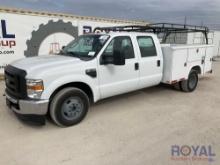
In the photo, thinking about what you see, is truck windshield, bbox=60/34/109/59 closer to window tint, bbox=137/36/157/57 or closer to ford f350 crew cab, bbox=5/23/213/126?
ford f350 crew cab, bbox=5/23/213/126

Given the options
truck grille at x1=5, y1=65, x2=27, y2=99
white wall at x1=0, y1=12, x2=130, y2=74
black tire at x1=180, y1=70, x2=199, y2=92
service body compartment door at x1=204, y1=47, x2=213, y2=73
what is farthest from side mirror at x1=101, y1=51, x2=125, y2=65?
white wall at x1=0, y1=12, x2=130, y2=74

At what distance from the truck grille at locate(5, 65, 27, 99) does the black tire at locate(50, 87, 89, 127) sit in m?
0.58

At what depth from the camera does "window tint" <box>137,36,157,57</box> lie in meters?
5.28

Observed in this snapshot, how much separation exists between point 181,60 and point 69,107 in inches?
144

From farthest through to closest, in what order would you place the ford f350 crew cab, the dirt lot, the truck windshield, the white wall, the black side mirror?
the white wall, the truck windshield, the black side mirror, the ford f350 crew cab, the dirt lot

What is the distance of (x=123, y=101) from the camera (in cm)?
583

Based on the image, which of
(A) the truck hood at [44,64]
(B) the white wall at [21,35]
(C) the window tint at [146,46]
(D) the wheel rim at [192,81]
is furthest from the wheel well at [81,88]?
(B) the white wall at [21,35]

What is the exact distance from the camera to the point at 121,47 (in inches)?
192

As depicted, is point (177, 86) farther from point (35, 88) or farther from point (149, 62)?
point (35, 88)

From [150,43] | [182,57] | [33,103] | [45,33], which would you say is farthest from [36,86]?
[45,33]

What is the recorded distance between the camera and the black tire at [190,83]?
665 cm

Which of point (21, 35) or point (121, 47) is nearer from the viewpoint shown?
point (121, 47)

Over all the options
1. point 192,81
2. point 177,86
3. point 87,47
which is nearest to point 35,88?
point 87,47

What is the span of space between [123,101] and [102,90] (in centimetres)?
135
